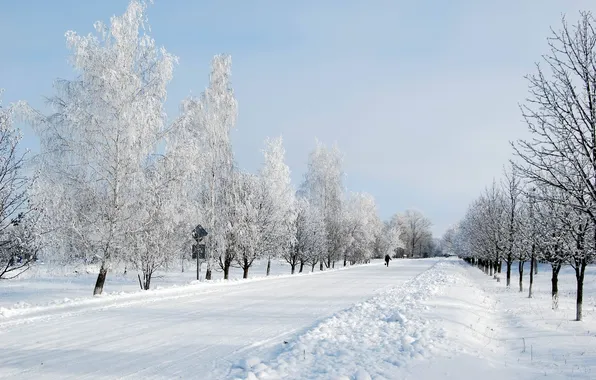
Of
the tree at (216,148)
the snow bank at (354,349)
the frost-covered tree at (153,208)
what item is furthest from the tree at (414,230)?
the snow bank at (354,349)

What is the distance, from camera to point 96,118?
1689 centimetres

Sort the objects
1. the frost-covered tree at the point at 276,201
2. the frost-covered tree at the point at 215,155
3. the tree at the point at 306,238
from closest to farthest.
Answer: the frost-covered tree at the point at 215,155
the frost-covered tree at the point at 276,201
the tree at the point at 306,238

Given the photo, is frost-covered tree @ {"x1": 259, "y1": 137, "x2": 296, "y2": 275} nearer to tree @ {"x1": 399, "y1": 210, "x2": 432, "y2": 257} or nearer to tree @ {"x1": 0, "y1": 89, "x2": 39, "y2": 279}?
tree @ {"x1": 0, "y1": 89, "x2": 39, "y2": 279}

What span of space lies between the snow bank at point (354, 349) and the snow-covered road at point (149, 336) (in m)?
0.60

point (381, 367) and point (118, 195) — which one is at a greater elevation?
point (118, 195)

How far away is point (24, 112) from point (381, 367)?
16351mm

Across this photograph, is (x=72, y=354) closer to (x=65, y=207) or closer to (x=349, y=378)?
(x=349, y=378)

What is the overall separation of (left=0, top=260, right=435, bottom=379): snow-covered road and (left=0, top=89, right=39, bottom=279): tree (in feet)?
11.2

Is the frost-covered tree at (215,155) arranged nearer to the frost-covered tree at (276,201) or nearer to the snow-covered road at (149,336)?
the frost-covered tree at (276,201)

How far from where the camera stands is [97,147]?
17.1 meters

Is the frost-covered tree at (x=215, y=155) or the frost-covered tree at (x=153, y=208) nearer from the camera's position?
the frost-covered tree at (x=153, y=208)

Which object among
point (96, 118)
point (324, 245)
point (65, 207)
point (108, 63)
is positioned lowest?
point (324, 245)

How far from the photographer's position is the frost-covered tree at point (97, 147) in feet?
54.5

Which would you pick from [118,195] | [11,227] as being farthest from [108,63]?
[11,227]
